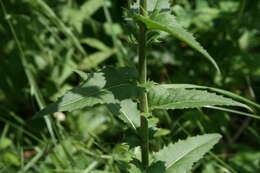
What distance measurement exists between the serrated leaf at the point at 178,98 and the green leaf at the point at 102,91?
0.07 meters

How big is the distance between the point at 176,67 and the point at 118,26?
0.49m

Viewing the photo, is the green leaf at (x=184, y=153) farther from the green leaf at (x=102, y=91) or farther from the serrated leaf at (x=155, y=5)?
the serrated leaf at (x=155, y=5)

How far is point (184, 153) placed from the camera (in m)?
1.47

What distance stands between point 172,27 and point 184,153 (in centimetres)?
60

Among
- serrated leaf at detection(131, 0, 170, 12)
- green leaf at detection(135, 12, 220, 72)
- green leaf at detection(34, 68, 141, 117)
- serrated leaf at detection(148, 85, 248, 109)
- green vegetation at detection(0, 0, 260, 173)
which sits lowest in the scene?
green vegetation at detection(0, 0, 260, 173)

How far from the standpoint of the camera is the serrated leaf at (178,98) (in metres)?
1.17

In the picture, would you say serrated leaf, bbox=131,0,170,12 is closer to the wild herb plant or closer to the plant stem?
the wild herb plant

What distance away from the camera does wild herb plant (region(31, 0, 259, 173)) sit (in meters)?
1.12

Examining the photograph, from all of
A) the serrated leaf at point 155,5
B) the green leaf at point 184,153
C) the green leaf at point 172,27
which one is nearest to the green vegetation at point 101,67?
the green leaf at point 184,153

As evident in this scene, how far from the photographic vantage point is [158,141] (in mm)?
1993

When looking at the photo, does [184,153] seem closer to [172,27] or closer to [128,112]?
[128,112]

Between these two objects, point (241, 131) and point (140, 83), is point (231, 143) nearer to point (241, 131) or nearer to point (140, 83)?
point (241, 131)

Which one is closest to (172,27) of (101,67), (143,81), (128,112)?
(143,81)

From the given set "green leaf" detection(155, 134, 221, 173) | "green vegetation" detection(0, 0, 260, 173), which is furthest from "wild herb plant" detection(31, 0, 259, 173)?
"green vegetation" detection(0, 0, 260, 173)
